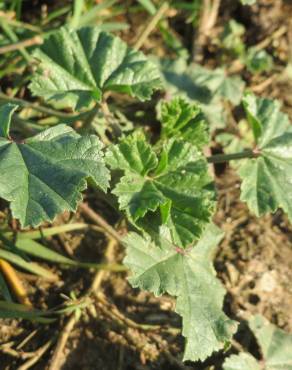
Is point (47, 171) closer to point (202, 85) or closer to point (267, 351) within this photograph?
point (267, 351)

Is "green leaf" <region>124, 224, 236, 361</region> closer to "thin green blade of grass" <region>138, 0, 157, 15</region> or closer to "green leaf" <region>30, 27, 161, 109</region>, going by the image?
"green leaf" <region>30, 27, 161, 109</region>

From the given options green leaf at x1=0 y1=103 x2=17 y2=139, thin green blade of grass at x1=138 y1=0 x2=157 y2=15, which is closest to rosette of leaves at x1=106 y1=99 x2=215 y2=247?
green leaf at x1=0 y1=103 x2=17 y2=139

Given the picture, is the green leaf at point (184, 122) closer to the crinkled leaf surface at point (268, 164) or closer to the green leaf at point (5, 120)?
the crinkled leaf surface at point (268, 164)

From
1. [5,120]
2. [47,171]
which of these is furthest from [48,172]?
[5,120]

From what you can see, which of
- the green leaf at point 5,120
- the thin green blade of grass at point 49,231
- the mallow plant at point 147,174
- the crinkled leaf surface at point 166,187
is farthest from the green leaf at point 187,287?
the green leaf at point 5,120

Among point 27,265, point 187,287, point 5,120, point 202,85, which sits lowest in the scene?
point 27,265

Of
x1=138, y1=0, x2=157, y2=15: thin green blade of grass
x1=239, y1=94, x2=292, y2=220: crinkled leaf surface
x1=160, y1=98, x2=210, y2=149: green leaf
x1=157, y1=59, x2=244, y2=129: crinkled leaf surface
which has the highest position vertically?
x1=138, y1=0, x2=157, y2=15: thin green blade of grass

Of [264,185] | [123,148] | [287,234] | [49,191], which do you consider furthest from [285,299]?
[49,191]
